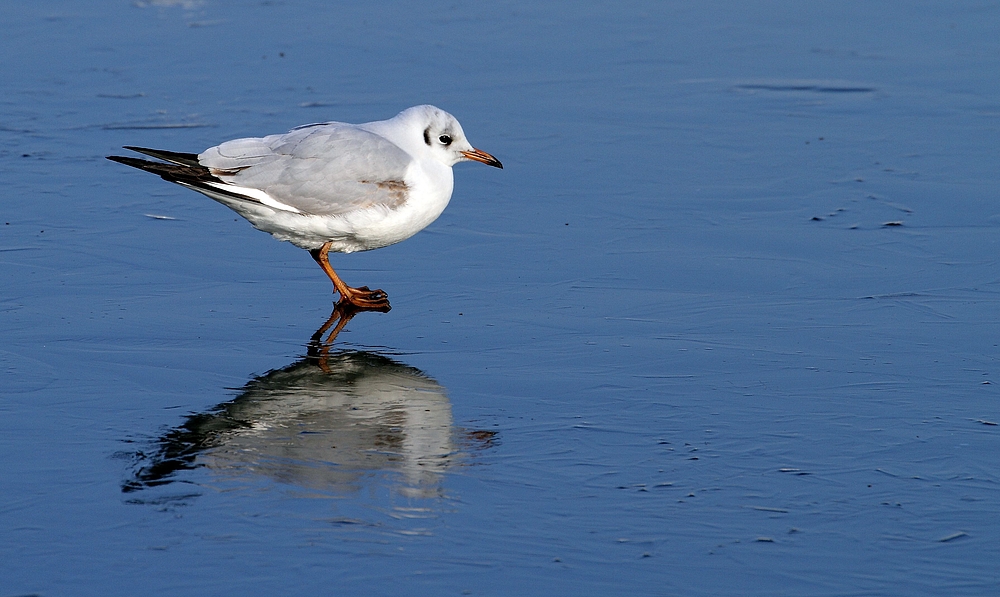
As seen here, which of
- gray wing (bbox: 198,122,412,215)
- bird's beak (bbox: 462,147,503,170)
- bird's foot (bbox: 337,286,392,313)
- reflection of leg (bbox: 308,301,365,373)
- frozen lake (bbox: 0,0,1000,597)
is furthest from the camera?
bird's beak (bbox: 462,147,503,170)

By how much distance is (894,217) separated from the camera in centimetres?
648

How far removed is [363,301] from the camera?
18.1ft

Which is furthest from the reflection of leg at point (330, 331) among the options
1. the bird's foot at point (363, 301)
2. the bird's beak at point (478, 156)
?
the bird's beak at point (478, 156)

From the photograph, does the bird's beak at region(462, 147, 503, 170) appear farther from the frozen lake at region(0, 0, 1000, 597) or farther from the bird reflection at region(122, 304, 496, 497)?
the bird reflection at region(122, 304, 496, 497)

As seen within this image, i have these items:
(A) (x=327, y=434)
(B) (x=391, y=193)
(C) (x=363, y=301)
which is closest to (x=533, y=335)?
(C) (x=363, y=301)

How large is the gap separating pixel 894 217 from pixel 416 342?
2.79 m

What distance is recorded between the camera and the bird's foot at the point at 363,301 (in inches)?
217

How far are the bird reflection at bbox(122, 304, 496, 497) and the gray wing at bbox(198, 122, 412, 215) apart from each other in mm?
1025

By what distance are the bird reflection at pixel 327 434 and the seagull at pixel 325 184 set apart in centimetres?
91

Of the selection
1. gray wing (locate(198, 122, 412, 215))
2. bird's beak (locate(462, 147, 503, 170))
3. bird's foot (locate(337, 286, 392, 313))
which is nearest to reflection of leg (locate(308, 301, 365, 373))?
bird's foot (locate(337, 286, 392, 313))

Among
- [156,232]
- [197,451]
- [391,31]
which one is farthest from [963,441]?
[391,31]

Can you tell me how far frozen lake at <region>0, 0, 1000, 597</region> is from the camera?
11.3ft

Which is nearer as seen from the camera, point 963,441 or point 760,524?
point 760,524

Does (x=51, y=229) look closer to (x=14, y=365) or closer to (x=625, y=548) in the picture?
(x=14, y=365)
